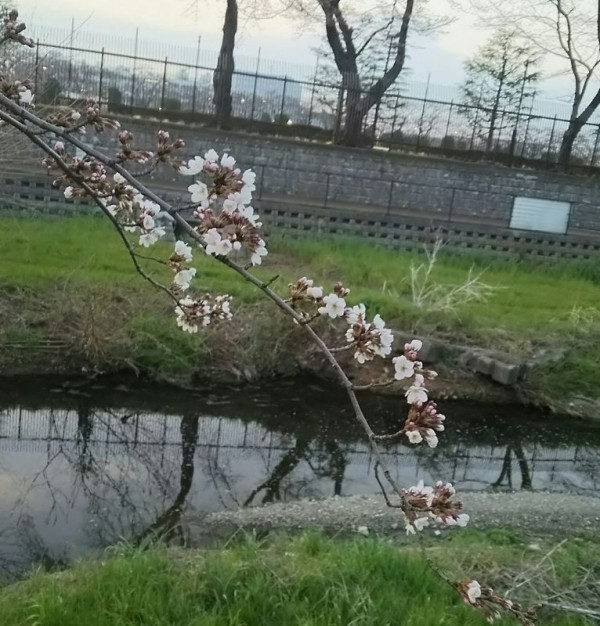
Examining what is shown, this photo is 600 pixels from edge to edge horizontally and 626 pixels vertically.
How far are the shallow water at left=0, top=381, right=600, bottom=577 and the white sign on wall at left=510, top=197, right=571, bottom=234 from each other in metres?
7.62

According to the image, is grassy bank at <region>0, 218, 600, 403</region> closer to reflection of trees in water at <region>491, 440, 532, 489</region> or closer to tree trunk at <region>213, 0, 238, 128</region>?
reflection of trees in water at <region>491, 440, 532, 489</region>

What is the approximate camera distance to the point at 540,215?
49.1 ft

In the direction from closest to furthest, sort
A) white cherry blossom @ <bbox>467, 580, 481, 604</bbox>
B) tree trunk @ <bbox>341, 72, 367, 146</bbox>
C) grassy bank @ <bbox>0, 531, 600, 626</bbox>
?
1. white cherry blossom @ <bbox>467, 580, 481, 604</bbox>
2. grassy bank @ <bbox>0, 531, 600, 626</bbox>
3. tree trunk @ <bbox>341, 72, 367, 146</bbox>

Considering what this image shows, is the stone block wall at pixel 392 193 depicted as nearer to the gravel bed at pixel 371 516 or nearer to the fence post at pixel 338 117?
the fence post at pixel 338 117

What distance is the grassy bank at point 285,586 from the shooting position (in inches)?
135

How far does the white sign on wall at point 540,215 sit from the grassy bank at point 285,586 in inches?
446

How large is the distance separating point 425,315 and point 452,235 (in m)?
4.87

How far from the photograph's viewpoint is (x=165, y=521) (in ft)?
16.9

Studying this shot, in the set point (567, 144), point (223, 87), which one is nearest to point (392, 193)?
point (223, 87)

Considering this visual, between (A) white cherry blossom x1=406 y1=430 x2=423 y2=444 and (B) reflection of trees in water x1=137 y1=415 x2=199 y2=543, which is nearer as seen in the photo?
(A) white cherry blossom x1=406 y1=430 x2=423 y2=444

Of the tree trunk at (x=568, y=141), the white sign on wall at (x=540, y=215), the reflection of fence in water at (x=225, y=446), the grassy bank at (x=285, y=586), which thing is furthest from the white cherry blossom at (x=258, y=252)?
the tree trunk at (x=568, y=141)

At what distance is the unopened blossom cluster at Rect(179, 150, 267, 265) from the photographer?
59.7 inches

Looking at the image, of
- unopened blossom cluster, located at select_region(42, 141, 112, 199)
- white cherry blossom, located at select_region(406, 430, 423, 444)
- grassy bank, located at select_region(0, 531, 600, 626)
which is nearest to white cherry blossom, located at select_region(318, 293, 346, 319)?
white cherry blossom, located at select_region(406, 430, 423, 444)

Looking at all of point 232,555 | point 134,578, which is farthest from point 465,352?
point 134,578
